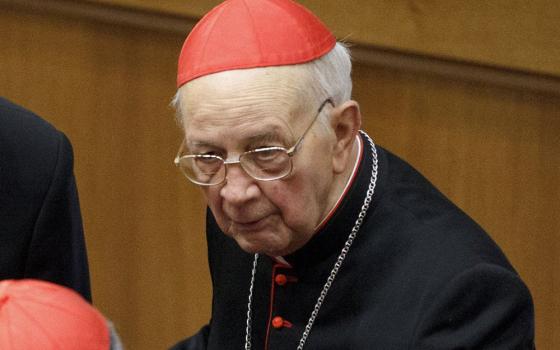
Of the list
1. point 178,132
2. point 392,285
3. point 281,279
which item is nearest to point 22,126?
point 281,279

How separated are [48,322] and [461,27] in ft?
5.39

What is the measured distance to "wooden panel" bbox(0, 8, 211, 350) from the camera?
3635mm

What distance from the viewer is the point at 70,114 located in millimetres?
3691

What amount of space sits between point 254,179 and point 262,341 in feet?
1.62

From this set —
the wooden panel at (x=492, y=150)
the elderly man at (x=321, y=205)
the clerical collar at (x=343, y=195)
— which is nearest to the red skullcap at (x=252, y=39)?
the elderly man at (x=321, y=205)

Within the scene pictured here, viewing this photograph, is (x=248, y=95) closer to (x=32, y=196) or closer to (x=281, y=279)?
(x=281, y=279)

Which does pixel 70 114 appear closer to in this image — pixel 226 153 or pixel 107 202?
pixel 107 202

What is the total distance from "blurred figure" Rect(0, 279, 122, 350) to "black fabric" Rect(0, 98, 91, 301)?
0.76 meters

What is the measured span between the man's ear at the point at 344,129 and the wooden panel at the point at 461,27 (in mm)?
940

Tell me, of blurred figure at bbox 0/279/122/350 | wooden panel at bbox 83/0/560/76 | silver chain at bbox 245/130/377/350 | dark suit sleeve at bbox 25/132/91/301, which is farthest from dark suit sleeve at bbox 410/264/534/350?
wooden panel at bbox 83/0/560/76

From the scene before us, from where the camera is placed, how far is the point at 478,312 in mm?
2258

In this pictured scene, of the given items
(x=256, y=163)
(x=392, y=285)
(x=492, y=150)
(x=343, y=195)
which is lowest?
(x=492, y=150)

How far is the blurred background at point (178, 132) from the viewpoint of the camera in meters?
3.21

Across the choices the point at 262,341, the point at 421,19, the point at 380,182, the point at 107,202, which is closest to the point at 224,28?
the point at 380,182
